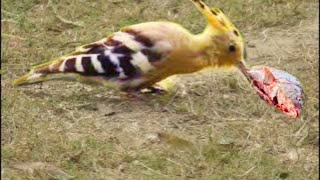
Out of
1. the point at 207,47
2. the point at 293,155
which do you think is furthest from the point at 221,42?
the point at 293,155

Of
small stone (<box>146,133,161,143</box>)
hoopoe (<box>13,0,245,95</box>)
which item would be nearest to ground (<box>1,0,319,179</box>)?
small stone (<box>146,133,161,143</box>)

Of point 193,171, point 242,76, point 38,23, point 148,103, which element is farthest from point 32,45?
point 193,171

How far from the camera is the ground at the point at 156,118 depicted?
269cm

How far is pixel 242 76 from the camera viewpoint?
3186 mm

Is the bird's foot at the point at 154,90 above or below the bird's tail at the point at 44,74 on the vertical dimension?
below

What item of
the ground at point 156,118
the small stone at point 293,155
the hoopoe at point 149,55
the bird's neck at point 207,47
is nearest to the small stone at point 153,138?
the ground at point 156,118

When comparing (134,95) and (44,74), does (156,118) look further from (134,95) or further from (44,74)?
(44,74)

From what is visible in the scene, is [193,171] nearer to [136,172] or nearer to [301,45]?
[136,172]

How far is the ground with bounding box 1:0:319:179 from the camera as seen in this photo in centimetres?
269

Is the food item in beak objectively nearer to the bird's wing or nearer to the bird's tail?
the bird's wing

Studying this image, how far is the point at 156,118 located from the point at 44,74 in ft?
1.52

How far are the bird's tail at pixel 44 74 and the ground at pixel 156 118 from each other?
4 cm

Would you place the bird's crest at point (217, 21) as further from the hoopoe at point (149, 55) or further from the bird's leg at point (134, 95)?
the bird's leg at point (134, 95)

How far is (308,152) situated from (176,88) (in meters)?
0.58
